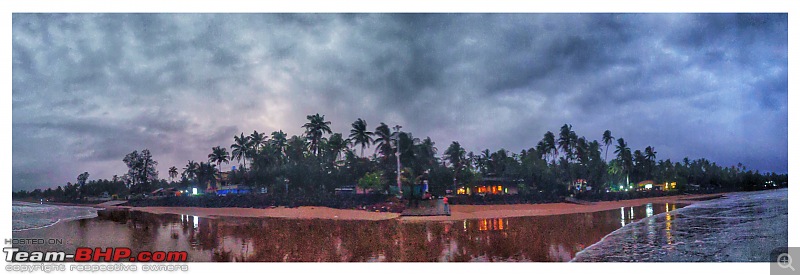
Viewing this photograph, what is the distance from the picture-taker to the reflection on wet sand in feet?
38.1

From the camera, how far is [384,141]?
34.8 metres

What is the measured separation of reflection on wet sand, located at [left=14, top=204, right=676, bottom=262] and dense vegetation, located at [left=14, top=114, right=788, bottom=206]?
536cm

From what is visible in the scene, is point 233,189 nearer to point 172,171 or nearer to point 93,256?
point 172,171

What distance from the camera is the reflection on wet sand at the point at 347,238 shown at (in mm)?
11602

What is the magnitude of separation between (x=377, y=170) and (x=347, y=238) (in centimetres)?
2036

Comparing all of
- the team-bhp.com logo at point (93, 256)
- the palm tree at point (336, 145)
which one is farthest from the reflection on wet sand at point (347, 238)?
the palm tree at point (336, 145)

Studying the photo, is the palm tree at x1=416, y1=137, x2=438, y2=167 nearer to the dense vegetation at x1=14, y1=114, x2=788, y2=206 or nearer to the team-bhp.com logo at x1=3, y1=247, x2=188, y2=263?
the dense vegetation at x1=14, y1=114, x2=788, y2=206

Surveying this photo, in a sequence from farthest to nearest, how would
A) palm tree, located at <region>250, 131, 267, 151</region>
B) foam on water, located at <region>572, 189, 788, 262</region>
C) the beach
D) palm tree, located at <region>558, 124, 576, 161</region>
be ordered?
palm tree, located at <region>558, 124, 576, 161</region>
palm tree, located at <region>250, 131, 267, 151</region>
the beach
foam on water, located at <region>572, 189, 788, 262</region>

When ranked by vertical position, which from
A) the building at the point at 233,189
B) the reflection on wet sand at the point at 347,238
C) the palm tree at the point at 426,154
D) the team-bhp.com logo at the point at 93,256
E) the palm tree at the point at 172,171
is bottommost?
the building at the point at 233,189

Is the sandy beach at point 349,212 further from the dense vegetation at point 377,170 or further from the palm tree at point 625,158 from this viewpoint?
the palm tree at point 625,158

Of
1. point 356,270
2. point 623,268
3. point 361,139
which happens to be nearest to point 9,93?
point 356,270

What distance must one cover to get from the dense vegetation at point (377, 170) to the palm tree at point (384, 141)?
1 centimetres

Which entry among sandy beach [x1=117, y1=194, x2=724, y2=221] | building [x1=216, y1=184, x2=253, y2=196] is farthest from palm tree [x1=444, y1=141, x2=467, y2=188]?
building [x1=216, y1=184, x2=253, y2=196]

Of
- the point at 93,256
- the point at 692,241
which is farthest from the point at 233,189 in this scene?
the point at 692,241
